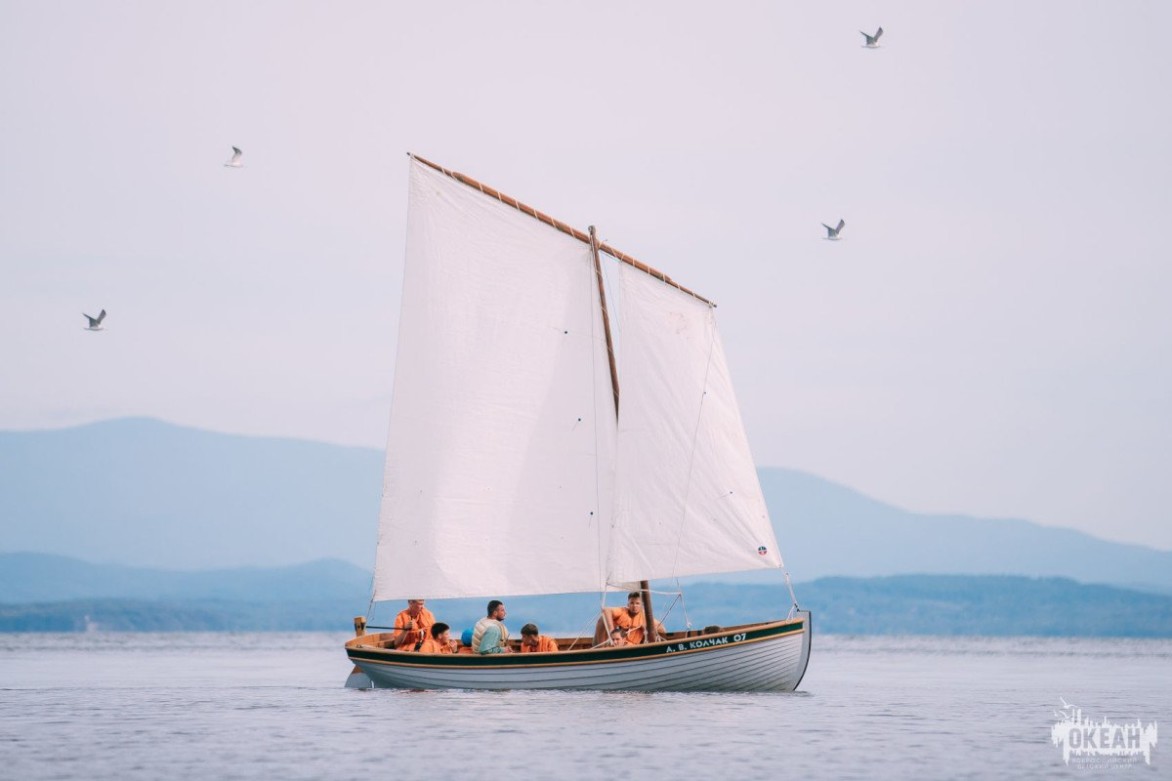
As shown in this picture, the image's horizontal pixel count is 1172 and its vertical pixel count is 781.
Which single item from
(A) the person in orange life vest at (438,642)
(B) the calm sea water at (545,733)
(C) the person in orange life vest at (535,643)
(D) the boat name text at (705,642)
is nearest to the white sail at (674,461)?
(D) the boat name text at (705,642)

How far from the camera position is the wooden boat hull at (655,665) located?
39.0 metres

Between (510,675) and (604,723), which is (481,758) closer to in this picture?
(604,723)

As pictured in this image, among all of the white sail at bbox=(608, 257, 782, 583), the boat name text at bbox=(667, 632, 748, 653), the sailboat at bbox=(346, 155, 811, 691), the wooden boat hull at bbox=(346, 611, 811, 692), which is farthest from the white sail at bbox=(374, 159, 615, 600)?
the boat name text at bbox=(667, 632, 748, 653)

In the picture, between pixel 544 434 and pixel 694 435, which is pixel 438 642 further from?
pixel 694 435

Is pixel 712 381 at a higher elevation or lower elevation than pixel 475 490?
higher

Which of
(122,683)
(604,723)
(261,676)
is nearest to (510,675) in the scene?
(604,723)

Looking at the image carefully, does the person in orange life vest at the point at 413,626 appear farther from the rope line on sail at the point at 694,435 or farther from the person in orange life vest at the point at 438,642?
the rope line on sail at the point at 694,435

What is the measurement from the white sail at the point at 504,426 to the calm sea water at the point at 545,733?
336cm

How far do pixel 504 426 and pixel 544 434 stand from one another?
1015 mm

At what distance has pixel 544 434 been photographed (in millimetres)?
41562

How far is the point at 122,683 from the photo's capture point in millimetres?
55688

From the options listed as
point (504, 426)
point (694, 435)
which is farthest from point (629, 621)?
point (504, 426)

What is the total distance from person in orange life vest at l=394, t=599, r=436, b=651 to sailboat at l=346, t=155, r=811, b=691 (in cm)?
42

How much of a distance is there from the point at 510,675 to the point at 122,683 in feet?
68.6
